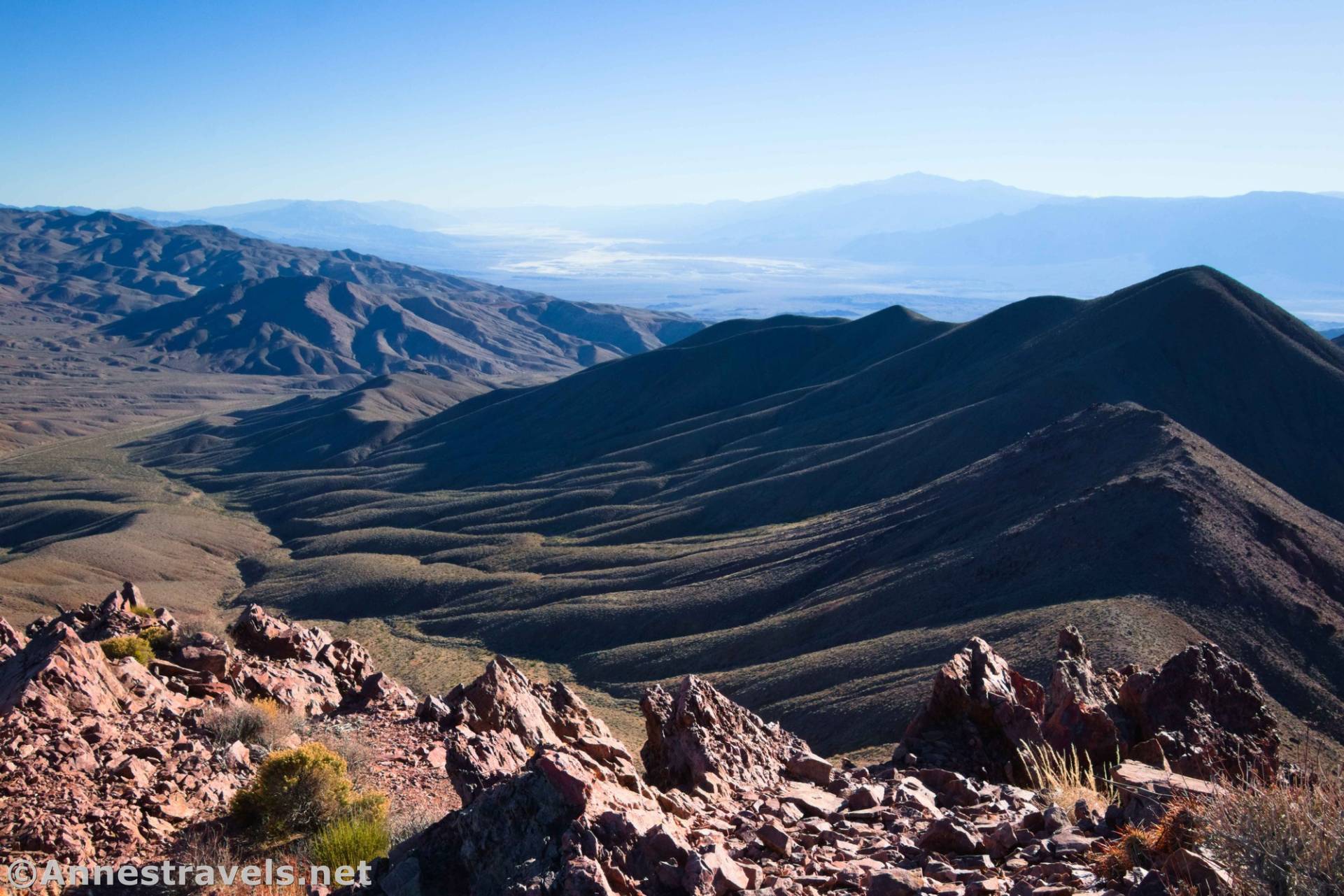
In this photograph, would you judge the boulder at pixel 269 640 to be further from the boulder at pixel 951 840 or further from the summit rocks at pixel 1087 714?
the boulder at pixel 951 840

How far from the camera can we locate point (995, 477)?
53.5 m

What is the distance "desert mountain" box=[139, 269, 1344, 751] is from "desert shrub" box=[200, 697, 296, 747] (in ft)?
68.4

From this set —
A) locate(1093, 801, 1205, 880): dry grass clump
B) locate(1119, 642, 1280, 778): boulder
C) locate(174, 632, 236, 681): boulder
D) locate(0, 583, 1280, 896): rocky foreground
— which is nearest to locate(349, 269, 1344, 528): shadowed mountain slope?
locate(1119, 642, 1280, 778): boulder

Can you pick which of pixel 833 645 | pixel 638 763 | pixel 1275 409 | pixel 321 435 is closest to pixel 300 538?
pixel 321 435

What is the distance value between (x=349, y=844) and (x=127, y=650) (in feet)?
38.6

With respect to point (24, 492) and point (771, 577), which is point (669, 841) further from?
point (24, 492)

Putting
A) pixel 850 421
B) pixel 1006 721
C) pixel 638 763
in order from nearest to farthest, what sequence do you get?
1. pixel 1006 721
2. pixel 638 763
3. pixel 850 421

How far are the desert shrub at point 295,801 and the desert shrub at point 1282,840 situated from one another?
8937 mm

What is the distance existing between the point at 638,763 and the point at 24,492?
4115 inches

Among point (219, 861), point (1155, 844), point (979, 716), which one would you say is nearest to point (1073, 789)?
point (1155, 844)

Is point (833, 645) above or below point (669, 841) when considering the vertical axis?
below

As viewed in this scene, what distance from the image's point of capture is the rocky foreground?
771 cm

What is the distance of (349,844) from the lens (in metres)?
10.0

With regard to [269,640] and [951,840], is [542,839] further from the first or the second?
[269,640]
